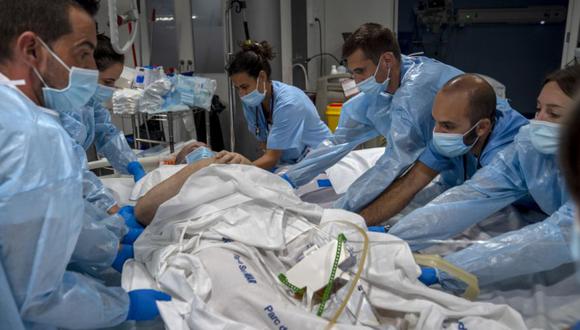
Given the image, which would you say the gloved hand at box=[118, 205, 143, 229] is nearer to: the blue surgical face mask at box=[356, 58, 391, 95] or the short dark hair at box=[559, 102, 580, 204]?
the blue surgical face mask at box=[356, 58, 391, 95]

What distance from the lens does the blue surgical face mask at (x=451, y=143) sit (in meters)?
1.64

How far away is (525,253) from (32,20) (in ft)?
4.63

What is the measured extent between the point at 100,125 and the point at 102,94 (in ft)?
0.90

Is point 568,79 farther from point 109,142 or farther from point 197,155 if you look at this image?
point 109,142

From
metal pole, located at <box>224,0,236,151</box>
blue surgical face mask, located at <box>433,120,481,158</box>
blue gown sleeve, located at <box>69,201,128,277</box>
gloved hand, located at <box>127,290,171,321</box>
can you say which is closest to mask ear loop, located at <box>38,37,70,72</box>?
blue gown sleeve, located at <box>69,201,128,277</box>

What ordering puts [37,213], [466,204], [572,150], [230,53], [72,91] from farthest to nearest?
[230,53], [466,204], [72,91], [37,213], [572,150]

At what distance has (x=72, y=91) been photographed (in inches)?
45.9

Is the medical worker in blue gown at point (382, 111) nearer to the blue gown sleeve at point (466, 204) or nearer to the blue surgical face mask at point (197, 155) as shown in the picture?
the blue gown sleeve at point (466, 204)

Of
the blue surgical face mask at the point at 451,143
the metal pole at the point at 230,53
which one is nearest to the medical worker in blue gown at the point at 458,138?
the blue surgical face mask at the point at 451,143

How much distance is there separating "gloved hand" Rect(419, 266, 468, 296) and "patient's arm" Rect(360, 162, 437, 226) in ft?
1.72

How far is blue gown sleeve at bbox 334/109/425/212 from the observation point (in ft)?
5.93

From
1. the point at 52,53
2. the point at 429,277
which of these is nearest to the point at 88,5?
the point at 52,53

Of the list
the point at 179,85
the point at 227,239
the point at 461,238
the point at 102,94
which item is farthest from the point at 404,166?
the point at 179,85

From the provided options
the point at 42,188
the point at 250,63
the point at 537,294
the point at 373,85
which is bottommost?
the point at 537,294
